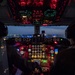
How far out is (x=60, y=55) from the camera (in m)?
3.41

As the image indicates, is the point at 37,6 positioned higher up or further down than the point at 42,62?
higher up

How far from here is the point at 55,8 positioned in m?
10.7

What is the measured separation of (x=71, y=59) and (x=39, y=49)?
4.74 m

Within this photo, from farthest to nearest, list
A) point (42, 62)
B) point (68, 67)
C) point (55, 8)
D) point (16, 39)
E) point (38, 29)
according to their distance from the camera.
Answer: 1. point (38, 29)
2. point (55, 8)
3. point (16, 39)
4. point (42, 62)
5. point (68, 67)

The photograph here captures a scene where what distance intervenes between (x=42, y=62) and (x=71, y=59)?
4540 millimetres

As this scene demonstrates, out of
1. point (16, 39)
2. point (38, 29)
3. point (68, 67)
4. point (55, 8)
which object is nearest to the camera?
point (68, 67)

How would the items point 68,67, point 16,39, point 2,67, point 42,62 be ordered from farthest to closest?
point 16,39 → point 42,62 → point 68,67 → point 2,67

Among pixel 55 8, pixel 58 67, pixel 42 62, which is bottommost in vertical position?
pixel 42 62

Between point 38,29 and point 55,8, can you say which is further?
point 38,29

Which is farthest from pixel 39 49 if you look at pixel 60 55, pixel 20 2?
pixel 60 55

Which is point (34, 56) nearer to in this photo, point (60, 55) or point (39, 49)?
point (39, 49)

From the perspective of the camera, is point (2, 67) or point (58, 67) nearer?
point (2, 67)

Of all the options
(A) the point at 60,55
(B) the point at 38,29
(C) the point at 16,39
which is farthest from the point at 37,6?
(B) the point at 38,29

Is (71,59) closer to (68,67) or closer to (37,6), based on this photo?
(68,67)
